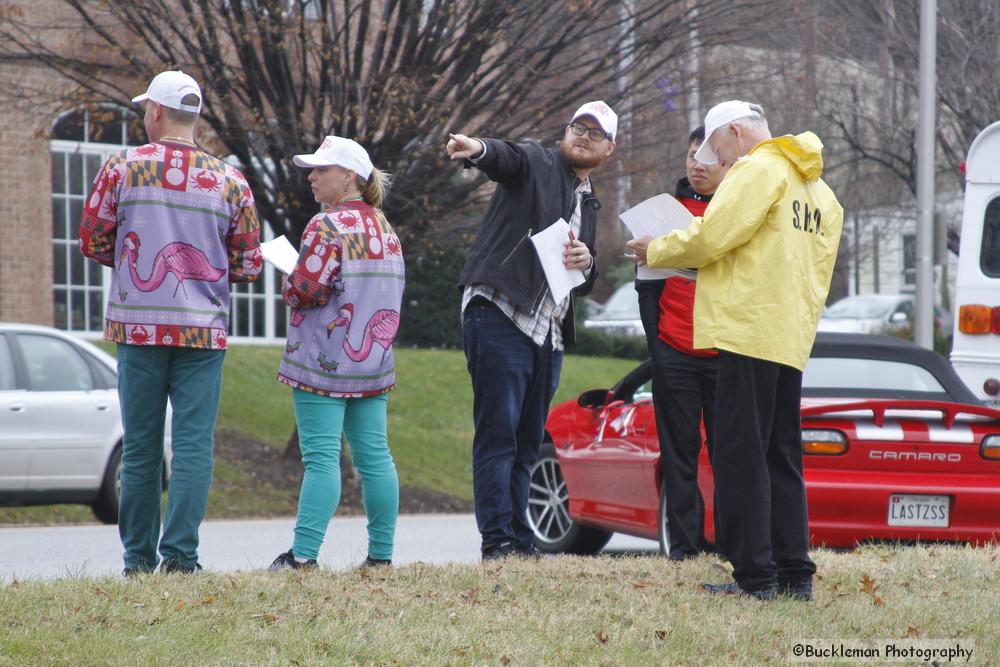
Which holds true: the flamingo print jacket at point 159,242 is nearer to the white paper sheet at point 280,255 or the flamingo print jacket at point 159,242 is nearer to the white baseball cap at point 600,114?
the white paper sheet at point 280,255

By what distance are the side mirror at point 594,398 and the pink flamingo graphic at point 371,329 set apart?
100 inches

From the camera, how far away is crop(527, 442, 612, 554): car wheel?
9.78 meters

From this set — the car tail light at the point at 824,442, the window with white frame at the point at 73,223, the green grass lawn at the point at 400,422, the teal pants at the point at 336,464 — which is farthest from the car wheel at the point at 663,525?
the window with white frame at the point at 73,223

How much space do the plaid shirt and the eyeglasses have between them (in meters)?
0.28

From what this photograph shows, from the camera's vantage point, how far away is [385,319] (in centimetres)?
650

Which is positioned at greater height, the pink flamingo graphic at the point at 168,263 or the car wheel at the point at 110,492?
the pink flamingo graphic at the point at 168,263

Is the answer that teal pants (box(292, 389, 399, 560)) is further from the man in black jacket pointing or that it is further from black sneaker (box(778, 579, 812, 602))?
black sneaker (box(778, 579, 812, 602))

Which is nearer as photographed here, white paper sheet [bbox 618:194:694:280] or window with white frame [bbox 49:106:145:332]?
white paper sheet [bbox 618:194:694:280]

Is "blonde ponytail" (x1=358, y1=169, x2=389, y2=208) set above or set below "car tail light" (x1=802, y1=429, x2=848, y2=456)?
above

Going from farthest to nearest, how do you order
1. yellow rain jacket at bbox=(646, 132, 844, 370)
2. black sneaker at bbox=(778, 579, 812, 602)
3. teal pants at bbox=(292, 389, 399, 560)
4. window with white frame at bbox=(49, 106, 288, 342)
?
window with white frame at bbox=(49, 106, 288, 342), teal pants at bbox=(292, 389, 399, 560), black sneaker at bbox=(778, 579, 812, 602), yellow rain jacket at bbox=(646, 132, 844, 370)

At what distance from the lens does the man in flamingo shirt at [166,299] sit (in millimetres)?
6066

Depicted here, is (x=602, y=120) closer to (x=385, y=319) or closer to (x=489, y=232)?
(x=489, y=232)

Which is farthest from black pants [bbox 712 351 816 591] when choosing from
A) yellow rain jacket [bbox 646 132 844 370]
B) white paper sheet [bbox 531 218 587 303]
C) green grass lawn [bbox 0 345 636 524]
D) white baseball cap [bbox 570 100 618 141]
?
green grass lawn [bbox 0 345 636 524]

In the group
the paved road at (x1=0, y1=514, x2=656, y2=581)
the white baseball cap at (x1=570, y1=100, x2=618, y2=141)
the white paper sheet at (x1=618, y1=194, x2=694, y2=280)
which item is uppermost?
the white baseball cap at (x1=570, y1=100, x2=618, y2=141)
